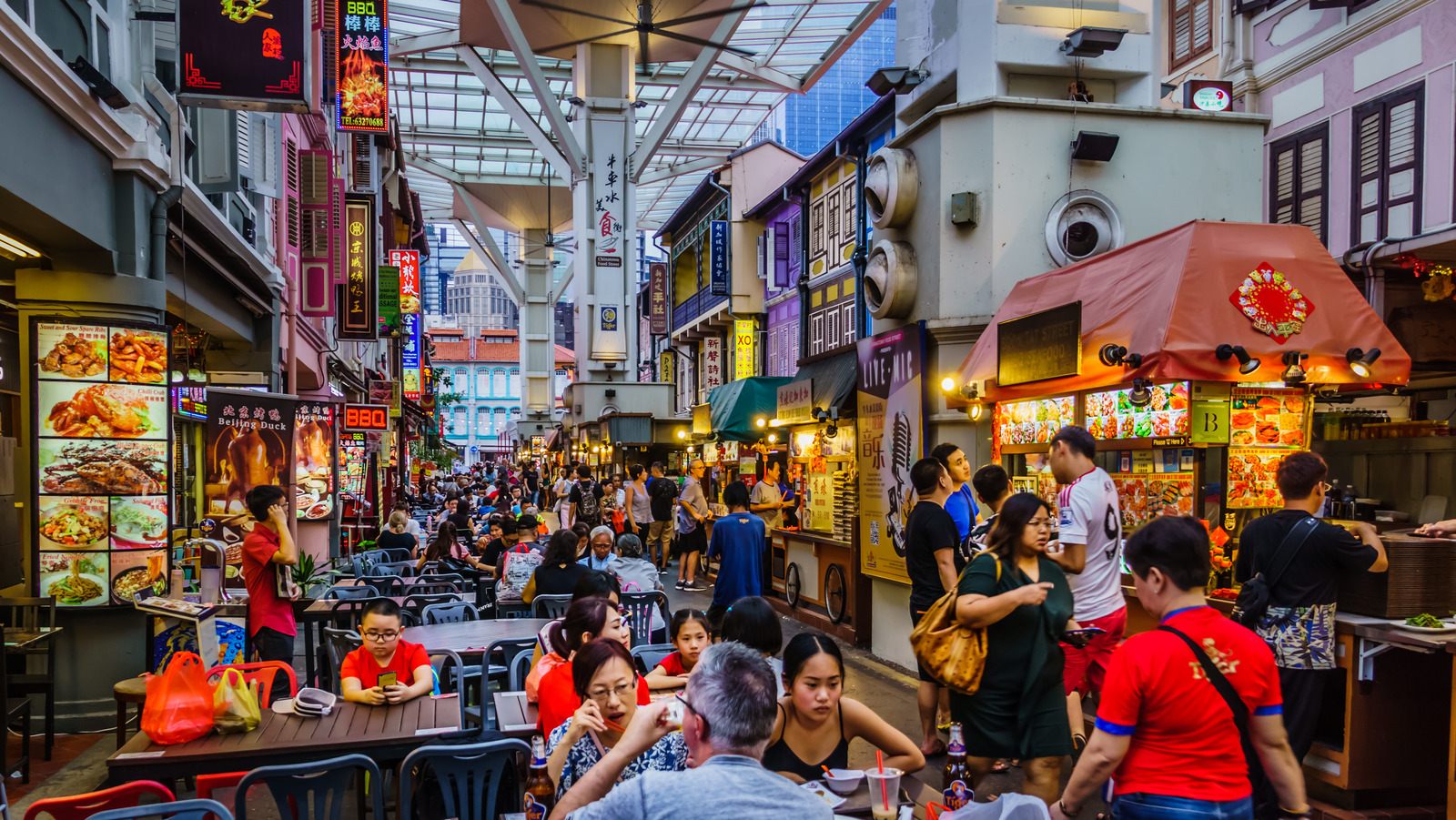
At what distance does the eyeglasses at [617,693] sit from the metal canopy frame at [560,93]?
22.8 m

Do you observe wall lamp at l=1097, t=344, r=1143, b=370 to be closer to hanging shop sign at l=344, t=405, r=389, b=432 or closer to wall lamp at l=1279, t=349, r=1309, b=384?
wall lamp at l=1279, t=349, r=1309, b=384

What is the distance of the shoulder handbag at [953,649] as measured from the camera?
407 cm

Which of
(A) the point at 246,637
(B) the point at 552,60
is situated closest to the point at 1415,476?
(A) the point at 246,637

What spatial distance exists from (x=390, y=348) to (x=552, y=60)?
10.8m

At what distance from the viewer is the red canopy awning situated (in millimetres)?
6660

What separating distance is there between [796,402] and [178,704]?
28.7ft

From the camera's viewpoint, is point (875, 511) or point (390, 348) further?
point (390, 348)

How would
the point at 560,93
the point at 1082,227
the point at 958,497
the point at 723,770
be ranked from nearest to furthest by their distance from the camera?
the point at 723,770 → the point at 958,497 → the point at 1082,227 → the point at 560,93

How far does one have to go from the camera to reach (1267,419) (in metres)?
7.27

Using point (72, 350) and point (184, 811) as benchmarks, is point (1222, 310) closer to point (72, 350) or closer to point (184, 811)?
point (184, 811)

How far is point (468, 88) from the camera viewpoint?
33438 mm

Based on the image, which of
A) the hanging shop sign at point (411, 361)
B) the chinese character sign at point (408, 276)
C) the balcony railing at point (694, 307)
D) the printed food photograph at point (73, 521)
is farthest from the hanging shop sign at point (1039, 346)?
the hanging shop sign at point (411, 361)

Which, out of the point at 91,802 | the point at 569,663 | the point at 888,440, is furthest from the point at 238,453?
the point at 91,802

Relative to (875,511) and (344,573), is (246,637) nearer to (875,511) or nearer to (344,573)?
(344,573)
